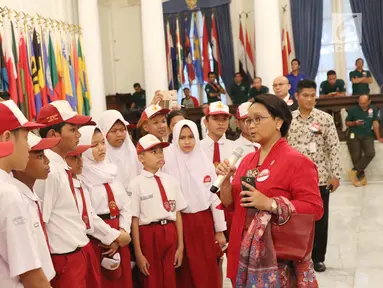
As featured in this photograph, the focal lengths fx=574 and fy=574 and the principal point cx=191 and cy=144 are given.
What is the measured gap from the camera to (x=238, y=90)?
1265 cm

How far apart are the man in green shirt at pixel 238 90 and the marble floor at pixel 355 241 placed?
438cm

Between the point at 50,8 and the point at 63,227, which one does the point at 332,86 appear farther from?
the point at 63,227

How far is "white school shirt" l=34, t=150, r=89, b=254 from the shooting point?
267cm

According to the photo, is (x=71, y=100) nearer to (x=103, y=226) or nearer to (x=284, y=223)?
(x=103, y=226)

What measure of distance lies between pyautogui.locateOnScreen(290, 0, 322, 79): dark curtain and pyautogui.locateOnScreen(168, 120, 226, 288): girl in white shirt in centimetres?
985

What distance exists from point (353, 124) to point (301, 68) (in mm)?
4046

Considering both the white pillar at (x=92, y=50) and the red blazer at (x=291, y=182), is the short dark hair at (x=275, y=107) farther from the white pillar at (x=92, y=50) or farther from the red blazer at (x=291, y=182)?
the white pillar at (x=92, y=50)

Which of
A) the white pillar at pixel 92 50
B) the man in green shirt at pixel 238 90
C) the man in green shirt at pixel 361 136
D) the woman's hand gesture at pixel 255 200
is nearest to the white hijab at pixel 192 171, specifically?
the woman's hand gesture at pixel 255 200

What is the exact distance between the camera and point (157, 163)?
12.2 ft

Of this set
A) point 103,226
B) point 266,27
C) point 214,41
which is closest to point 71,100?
point 266,27

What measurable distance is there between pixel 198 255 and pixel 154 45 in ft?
25.6

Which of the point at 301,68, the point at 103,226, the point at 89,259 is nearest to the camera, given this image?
the point at 89,259

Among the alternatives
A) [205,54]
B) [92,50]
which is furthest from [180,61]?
[92,50]

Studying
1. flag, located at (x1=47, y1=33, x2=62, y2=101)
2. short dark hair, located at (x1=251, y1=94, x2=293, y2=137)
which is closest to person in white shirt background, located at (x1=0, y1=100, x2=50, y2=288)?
short dark hair, located at (x1=251, y1=94, x2=293, y2=137)
